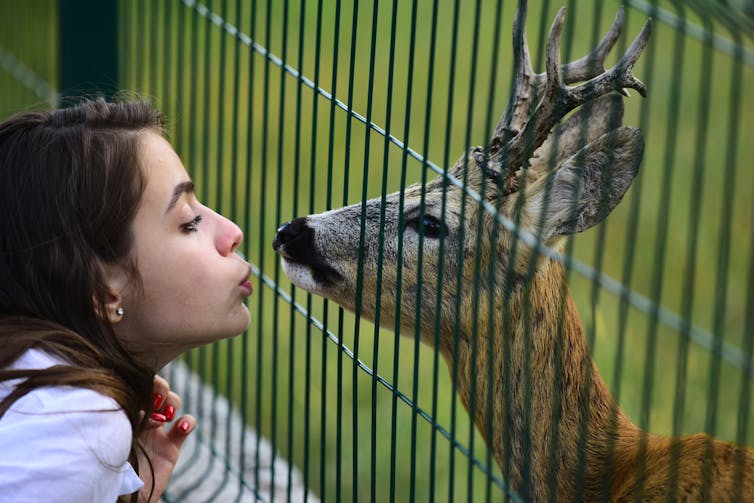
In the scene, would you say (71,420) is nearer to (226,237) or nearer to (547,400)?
(226,237)

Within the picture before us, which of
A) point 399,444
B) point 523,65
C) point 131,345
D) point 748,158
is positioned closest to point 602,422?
point 523,65

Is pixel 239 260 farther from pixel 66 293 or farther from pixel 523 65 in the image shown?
pixel 523 65

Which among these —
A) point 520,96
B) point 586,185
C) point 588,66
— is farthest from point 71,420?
point 588,66

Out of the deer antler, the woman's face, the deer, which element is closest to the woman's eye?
the woman's face

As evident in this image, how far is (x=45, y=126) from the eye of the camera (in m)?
2.79

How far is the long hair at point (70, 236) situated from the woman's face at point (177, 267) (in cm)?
4

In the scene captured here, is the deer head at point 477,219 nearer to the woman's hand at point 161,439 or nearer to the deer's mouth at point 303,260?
the deer's mouth at point 303,260

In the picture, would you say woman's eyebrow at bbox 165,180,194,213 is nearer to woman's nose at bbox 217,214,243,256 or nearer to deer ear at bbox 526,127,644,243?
woman's nose at bbox 217,214,243,256

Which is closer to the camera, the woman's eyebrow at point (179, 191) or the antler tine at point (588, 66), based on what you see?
the woman's eyebrow at point (179, 191)

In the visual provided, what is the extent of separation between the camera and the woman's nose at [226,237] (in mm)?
2805

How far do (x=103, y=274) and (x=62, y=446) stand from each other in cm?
46

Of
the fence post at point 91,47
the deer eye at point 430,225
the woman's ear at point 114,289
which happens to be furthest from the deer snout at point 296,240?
the fence post at point 91,47

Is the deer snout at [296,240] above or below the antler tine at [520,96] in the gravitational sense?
below

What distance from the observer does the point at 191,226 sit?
280 centimetres
